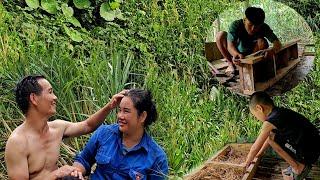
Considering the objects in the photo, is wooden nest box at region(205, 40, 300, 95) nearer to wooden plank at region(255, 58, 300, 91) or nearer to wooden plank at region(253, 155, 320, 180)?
wooden plank at region(255, 58, 300, 91)

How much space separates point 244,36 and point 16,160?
1.49 m

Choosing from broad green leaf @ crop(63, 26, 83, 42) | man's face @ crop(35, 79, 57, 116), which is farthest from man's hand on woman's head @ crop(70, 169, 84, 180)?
broad green leaf @ crop(63, 26, 83, 42)

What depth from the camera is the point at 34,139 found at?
263 cm

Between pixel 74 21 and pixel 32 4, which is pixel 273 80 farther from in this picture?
pixel 32 4

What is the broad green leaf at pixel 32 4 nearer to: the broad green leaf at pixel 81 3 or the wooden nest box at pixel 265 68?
the broad green leaf at pixel 81 3

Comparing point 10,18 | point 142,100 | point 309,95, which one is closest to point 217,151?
point 309,95

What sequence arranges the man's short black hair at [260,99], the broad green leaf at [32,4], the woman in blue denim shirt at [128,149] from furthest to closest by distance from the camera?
the broad green leaf at [32,4], the man's short black hair at [260,99], the woman in blue denim shirt at [128,149]

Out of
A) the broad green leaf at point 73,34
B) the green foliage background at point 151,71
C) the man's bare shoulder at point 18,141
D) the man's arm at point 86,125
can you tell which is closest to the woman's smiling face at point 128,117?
the man's arm at point 86,125

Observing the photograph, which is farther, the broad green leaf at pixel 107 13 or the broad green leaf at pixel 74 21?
the broad green leaf at pixel 107 13

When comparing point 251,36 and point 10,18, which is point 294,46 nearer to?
point 251,36

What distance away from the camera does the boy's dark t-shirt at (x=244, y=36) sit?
9.92 feet

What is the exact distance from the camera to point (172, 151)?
3883mm

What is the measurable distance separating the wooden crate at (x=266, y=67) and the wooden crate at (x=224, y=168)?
1.48 ft

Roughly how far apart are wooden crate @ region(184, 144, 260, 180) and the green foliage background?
0.18m
